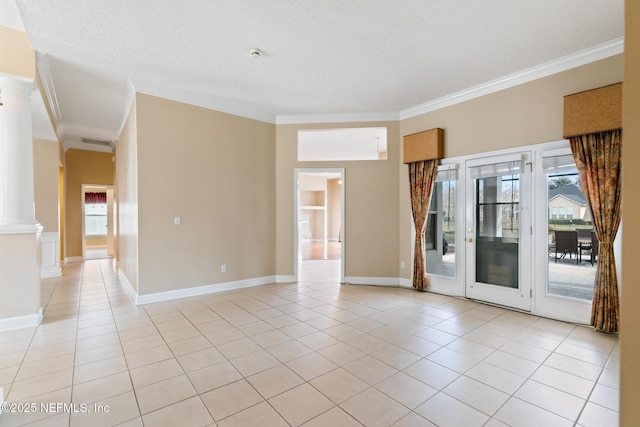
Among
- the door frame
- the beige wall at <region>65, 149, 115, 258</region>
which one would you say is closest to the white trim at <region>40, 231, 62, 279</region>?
the beige wall at <region>65, 149, 115, 258</region>

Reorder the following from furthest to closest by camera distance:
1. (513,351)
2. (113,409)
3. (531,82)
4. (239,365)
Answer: (531,82)
(513,351)
(239,365)
(113,409)

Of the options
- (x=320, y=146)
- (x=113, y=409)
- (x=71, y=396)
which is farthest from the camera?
(x=320, y=146)

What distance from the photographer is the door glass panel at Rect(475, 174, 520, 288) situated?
13.8ft

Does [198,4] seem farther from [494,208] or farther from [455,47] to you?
[494,208]

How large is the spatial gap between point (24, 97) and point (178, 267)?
280 centimetres

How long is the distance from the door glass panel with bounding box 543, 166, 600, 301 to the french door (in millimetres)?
246

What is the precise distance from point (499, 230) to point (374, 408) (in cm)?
334

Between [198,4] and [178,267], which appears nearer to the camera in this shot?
[198,4]

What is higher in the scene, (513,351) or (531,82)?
(531,82)

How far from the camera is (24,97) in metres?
Result: 3.56

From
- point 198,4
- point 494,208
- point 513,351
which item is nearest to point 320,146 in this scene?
point 494,208

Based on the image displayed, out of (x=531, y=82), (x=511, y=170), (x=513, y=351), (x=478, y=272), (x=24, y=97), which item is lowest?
(x=513, y=351)

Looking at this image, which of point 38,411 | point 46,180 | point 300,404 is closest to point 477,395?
point 300,404

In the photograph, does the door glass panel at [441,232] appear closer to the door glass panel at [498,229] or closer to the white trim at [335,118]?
the door glass panel at [498,229]
